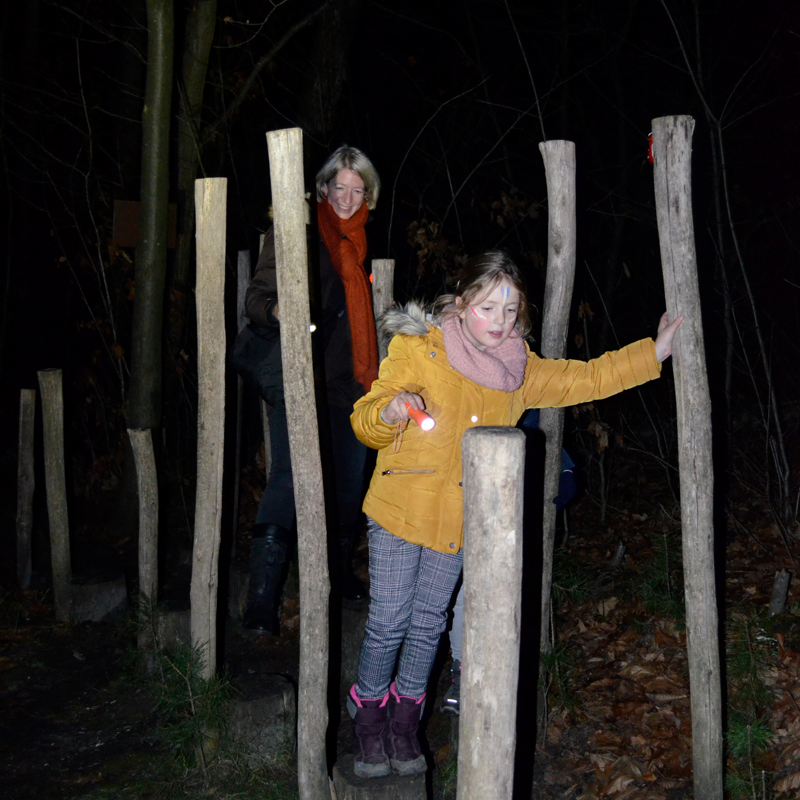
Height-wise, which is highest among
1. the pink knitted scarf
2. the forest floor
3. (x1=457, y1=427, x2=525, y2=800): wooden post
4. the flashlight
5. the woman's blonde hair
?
the woman's blonde hair

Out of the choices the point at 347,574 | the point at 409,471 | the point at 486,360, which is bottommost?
the point at 347,574

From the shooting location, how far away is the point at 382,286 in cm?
353

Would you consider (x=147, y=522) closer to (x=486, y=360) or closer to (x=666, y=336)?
(x=486, y=360)

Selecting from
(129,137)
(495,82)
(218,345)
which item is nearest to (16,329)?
(129,137)

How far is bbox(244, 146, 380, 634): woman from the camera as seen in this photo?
323cm

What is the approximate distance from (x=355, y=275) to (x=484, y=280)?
913mm

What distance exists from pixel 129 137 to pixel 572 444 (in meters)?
3.93

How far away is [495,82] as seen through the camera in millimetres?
7730

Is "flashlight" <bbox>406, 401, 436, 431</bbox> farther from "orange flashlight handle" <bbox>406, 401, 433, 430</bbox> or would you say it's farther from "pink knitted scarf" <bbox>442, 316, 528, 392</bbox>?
"pink knitted scarf" <bbox>442, 316, 528, 392</bbox>

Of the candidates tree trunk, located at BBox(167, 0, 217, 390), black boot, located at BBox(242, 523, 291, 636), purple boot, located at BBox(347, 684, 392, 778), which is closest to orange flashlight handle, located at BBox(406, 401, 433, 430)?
purple boot, located at BBox(347, 684, 392, 778)

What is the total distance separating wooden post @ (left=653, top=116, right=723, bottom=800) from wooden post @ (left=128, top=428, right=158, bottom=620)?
238 cm

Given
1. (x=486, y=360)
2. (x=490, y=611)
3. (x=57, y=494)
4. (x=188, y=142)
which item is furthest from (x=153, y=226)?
(x=490, y=611)

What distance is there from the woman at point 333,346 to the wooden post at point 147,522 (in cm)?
66

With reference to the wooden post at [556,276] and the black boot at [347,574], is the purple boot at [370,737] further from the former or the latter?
the black boot at [347,574]
